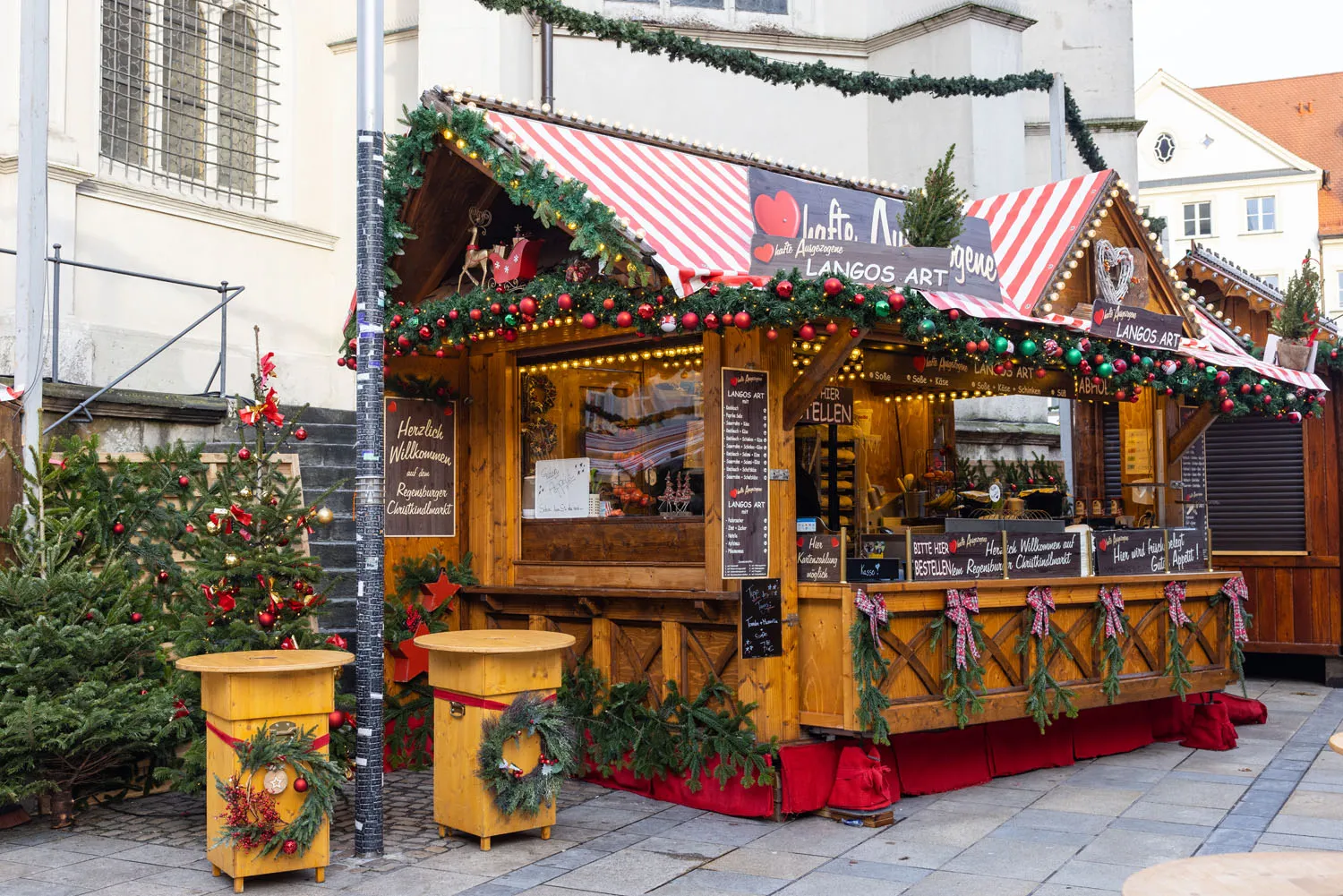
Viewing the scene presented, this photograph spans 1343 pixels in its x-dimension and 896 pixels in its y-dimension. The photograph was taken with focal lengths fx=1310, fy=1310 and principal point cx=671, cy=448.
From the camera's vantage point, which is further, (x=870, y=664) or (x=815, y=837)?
(x=870, y=664)

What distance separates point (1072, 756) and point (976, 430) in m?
7.80

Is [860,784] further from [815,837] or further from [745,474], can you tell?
[745,474]

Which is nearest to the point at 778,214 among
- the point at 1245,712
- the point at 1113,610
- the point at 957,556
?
the point at 957,556

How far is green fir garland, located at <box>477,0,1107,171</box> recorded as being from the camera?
10.9 metres

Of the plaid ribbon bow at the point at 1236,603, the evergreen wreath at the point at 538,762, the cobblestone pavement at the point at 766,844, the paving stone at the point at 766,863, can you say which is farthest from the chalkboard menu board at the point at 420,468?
the plaid ribbon bow at the point at 1236,603

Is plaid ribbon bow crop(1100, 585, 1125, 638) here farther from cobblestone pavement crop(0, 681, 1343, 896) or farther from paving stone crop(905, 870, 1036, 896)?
paving stone crop(905, 870, 1036, 896)

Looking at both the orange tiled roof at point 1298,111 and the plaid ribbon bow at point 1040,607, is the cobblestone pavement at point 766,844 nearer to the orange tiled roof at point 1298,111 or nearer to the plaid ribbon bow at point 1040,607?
the plaid ribbon bow at point 1040,607

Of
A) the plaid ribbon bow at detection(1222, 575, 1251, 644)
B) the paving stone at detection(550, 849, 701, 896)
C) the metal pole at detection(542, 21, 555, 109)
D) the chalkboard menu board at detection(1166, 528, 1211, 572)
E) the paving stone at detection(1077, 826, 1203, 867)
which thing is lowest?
the paving stone at detection(1077, 826, 1203, 867)

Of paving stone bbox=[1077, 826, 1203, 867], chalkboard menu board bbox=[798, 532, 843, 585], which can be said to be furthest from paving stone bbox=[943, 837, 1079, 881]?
chalkboard menu board bbox=[798, 532, 843, 585]

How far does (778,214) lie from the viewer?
8.05 meters

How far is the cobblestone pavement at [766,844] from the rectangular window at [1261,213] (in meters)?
40.1

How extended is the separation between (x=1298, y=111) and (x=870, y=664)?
161 feet

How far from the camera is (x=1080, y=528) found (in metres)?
9.37

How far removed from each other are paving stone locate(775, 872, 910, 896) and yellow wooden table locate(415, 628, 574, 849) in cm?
154
